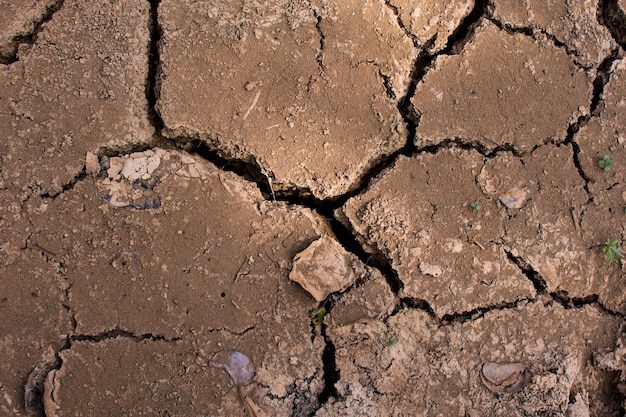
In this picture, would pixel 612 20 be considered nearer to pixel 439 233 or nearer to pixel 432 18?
pixel 432 18

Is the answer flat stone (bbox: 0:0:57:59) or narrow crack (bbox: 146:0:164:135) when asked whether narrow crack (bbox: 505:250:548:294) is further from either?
flat stone (bbox: 0:0:57:59)

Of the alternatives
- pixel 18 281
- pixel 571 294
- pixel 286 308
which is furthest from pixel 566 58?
pixel 18 281

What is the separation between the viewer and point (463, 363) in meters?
2.20

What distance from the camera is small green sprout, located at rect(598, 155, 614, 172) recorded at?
2410 mm

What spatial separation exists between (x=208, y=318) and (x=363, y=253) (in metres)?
0.70

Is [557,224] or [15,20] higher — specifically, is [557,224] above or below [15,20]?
above

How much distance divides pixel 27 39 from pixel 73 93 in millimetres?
356

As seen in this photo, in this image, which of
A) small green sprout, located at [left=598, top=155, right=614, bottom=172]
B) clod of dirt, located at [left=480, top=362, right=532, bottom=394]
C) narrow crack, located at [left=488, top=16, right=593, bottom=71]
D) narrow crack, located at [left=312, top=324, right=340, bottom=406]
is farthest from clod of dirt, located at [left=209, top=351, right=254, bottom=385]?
narrow crack, located at [left=488, top=16, right=593, bottom=71]

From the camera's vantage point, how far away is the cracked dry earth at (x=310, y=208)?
2.13m

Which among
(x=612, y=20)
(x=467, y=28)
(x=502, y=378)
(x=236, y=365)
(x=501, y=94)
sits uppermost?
(x=612, y=20)

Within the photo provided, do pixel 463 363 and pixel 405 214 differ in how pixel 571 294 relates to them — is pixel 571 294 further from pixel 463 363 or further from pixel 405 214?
pixel 405 214

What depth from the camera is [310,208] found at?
2.35 metres

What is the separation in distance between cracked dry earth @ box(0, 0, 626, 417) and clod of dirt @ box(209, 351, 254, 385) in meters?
0.02

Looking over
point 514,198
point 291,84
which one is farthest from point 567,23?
point 291,84
